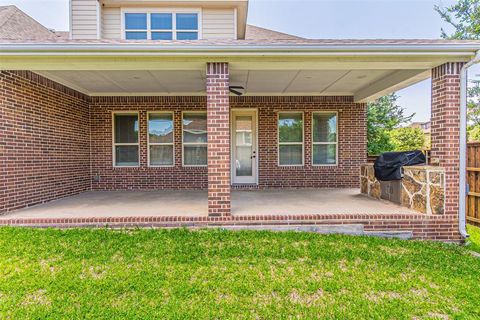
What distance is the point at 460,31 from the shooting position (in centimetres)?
1254

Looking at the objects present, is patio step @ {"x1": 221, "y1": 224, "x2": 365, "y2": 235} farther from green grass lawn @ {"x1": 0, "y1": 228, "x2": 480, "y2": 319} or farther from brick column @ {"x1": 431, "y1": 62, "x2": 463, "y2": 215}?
brick column @ {"x1": 431, "y1": 62, "x2": 463, "y2": 215}

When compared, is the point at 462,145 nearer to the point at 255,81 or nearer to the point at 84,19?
the point at 255,81

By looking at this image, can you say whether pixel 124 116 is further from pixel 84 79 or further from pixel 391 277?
pixel 391 277

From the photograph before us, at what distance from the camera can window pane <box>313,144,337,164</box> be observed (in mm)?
8188

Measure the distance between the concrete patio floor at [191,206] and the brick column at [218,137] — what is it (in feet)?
1.18

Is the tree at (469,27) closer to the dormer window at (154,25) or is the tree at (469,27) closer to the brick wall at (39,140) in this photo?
the dormer window at (154,25)

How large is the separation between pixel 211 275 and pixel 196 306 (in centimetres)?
53

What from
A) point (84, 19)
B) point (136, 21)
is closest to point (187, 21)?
point (136, 21)

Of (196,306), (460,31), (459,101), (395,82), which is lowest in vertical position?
(196,306)

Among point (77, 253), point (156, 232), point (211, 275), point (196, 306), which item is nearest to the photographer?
point (196, 306)

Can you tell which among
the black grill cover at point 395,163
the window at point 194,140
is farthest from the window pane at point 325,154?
the window at point 194,140

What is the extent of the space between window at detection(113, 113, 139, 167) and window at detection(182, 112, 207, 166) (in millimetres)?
1458

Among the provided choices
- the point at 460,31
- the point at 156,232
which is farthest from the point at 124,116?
the point at 460,31

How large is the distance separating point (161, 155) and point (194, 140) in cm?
106
